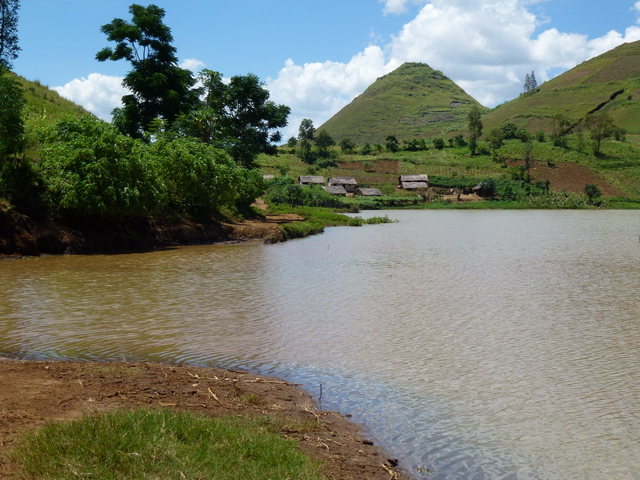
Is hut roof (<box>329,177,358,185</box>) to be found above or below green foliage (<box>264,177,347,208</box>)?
above

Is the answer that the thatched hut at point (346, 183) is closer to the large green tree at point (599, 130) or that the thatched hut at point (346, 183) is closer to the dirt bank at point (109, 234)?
the large green tree at point (599, 130)

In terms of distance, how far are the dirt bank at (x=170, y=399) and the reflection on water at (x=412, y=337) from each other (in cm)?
43

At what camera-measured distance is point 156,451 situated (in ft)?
14.3

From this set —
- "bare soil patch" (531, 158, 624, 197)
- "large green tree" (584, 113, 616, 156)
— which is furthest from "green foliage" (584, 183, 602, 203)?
"large green tree" (584, 113, 616, 156)

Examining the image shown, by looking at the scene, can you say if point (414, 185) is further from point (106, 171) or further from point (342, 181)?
point (106, 171)

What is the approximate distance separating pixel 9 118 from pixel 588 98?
173 m

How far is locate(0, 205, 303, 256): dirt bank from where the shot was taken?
2009 centimetres

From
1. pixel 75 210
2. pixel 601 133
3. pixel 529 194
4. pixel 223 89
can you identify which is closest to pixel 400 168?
pixel 529 194

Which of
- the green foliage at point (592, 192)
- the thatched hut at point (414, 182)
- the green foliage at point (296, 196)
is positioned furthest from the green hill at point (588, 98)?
the green foliage at point (296, 196)

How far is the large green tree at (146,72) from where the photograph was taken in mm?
37531

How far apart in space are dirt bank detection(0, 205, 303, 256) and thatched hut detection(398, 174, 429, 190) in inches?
2380

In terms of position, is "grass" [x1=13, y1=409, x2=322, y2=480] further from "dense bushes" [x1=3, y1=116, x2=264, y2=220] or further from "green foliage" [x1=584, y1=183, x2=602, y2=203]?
"green foliage" [x1=584, y1=183, x2=602, y2=203]

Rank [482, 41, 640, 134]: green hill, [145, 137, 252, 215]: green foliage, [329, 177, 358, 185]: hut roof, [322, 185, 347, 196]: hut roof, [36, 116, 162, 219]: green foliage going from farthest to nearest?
[482, 41, 640, 134]: green hill → [329, 177, 358, 185]: hut roof → [322, 185, 347, 196]: hut roof → [145, 137, 252, 215]: green foliage → [36, 116, 162, 219]: green foliage

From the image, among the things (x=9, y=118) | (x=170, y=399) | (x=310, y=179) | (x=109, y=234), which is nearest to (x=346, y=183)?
(x=310, y=179)
